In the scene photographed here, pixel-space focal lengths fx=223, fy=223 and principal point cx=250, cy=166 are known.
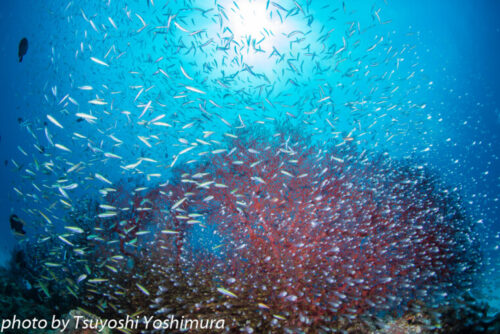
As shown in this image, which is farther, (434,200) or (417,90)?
(417,90)

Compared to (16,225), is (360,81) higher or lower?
higher

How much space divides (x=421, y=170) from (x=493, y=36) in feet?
94.0

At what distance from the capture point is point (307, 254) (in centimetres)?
481

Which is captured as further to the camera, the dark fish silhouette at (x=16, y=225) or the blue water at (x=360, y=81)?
the blue water at (x=360, y=81)

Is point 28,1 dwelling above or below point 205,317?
above

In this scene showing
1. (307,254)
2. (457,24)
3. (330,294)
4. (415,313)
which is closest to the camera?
(330,294)

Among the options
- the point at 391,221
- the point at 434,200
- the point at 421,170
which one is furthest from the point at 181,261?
the point at 421,170

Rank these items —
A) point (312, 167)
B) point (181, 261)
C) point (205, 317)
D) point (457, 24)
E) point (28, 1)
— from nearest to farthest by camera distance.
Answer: point (205, 317) → point (181, 261) → point (312, 167) → point (457, 24) → point (28, 1)

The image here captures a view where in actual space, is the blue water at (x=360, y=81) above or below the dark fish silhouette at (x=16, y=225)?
above

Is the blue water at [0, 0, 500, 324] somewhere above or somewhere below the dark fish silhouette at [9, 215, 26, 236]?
above

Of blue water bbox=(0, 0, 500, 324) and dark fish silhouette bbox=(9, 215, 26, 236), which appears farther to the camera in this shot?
blue water bbox=(0, 0, 500, 324)

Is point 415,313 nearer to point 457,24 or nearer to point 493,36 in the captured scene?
point 457,24

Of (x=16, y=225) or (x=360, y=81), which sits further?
(x=360, y=81)

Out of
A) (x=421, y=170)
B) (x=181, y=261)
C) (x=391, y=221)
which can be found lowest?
(x=181, y=261)
